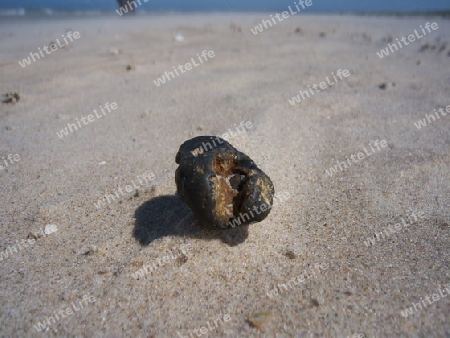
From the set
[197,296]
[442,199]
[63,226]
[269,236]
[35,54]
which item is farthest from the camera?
[35,54]

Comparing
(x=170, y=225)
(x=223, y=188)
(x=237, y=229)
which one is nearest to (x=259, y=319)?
(x=237, y=229)

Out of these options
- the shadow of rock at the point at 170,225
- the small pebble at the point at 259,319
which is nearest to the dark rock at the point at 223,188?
the shadow of rock at the point at 170,225

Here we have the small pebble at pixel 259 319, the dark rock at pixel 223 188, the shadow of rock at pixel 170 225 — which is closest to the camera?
the small pebble at pixel 259 319

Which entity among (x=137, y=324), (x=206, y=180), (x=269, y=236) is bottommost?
(x=269, y=236)

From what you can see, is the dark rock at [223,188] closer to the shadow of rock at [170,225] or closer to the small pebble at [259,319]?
the shadow of rock at [170,225]

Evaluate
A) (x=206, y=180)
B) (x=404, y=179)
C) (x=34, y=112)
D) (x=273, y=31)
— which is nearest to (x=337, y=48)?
(x=273, y=31)

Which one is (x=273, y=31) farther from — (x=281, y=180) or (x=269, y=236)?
(x=269, y=236)

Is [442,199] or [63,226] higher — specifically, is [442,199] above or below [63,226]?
below
